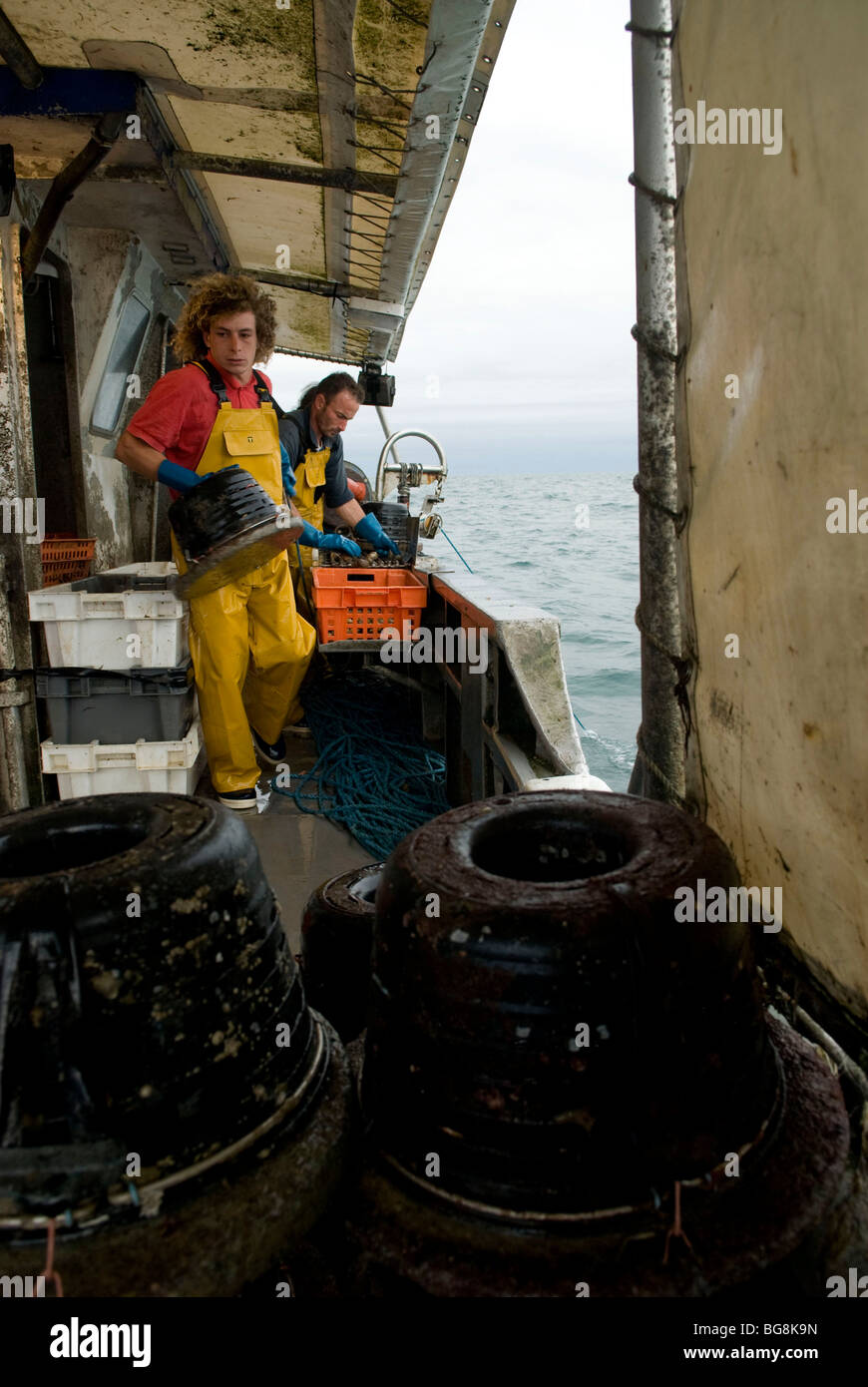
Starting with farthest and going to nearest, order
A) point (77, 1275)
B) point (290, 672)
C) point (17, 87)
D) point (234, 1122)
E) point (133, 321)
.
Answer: point (133, 321), point (290, 672), point (17, 87), point (234, 1122), point (77, 1275)

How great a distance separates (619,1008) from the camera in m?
1.13

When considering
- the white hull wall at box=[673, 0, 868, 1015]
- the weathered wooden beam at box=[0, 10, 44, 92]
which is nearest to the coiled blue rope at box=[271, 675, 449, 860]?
the white hull wall at box=[673, 0, 868, 1015]

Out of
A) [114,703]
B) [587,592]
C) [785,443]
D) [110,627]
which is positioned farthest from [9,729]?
[587,592]

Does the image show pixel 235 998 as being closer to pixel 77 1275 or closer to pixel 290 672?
pixel 77 1275

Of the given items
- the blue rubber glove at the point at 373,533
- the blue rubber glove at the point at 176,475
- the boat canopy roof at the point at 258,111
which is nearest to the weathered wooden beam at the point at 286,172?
the boat canopy roof at the point at 258,111

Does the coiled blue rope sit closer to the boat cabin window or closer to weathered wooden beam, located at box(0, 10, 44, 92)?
the boat cabin window

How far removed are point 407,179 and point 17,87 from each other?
1762 mm

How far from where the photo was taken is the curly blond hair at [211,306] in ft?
14.1

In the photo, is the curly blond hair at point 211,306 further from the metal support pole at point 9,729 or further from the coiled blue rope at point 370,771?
the coiled blue rope at point 370,771

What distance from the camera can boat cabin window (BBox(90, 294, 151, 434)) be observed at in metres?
5.60

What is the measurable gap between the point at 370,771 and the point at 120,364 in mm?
3340

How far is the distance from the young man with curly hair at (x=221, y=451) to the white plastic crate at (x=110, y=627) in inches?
17.0

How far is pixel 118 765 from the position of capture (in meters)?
3.92

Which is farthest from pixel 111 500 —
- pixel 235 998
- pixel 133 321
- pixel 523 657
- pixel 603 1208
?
pixel 603 1208
